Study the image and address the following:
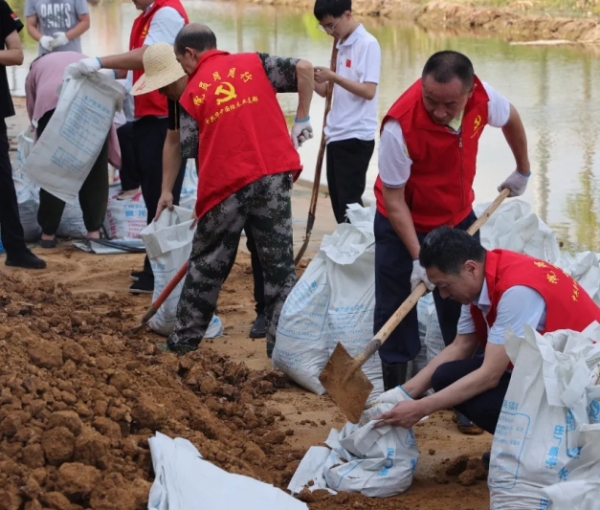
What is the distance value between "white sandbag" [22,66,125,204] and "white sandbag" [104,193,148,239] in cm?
72

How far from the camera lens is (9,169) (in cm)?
653

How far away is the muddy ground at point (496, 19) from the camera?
20.4m

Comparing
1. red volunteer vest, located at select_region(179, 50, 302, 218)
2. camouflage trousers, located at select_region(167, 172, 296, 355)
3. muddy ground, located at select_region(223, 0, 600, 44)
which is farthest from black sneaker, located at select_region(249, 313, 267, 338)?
muddy ground, located at select_region(223, 0, 600, 44)

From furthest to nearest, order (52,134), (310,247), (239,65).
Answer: (310,247), (52,134), (239,65)

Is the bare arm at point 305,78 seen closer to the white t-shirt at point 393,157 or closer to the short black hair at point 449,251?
the white t-shirt at point 393,157

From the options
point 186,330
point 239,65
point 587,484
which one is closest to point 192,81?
point 239,65

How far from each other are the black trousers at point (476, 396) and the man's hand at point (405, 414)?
19 centimetres

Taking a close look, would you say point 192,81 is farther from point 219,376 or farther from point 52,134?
point 52,134

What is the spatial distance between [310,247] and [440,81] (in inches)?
138

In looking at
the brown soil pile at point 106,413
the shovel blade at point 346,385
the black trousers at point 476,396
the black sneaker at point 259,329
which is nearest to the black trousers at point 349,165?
the black sneaker at point 259,329

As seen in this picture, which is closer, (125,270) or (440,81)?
(440,81)

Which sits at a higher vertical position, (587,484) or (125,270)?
(587,484)

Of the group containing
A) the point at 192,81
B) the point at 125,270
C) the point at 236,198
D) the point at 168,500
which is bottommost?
the point at 125,270

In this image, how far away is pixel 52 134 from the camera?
666cm
